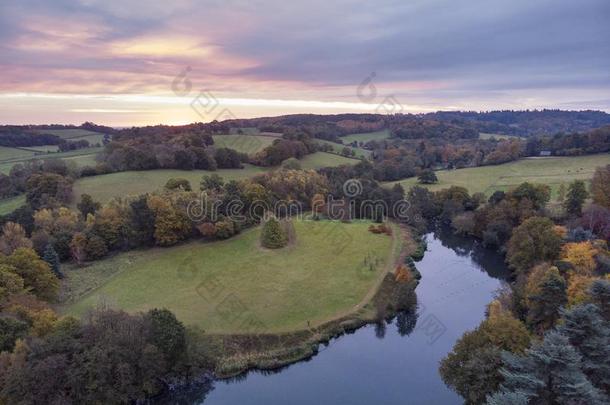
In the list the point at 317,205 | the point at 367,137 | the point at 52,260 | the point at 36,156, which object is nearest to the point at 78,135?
→ the point at 36,156

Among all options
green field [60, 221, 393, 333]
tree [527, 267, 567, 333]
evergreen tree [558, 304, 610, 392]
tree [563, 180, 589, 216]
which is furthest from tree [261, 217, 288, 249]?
tree [563, 180, 589, 216]

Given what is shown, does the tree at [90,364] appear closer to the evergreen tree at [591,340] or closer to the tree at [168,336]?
the tree at [168,336]

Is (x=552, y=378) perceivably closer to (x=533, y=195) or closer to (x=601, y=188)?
(x=533, y=195)

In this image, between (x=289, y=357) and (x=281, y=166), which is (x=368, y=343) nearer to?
(x=289, y=357)

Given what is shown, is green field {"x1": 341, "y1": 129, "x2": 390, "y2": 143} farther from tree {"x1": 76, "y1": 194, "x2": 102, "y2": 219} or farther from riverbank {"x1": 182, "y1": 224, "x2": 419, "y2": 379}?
riverbank {"x1": 182, "y1": 224, "x2": 419, "y2": 379}

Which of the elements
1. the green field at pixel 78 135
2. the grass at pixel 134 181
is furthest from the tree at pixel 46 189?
the green field at pixel 78 135

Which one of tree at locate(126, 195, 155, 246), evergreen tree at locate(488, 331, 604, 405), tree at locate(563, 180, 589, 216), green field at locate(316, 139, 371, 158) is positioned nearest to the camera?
evergreen tree at locate(488, 331, 604, 405)

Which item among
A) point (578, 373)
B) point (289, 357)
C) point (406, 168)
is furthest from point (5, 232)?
point (406, 168)
